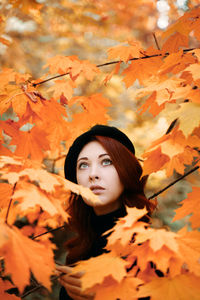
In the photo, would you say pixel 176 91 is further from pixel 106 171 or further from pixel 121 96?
pixel 121 96

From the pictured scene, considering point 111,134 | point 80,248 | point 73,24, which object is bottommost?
point 80,248

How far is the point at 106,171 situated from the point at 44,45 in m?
4.48

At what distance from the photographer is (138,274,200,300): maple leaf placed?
3.05 ft

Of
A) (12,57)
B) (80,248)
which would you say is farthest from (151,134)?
(12,57)

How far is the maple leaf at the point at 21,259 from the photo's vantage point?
2.72ft

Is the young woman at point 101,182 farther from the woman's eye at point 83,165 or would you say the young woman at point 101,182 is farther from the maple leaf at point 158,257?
the maple leaf at point 158,257

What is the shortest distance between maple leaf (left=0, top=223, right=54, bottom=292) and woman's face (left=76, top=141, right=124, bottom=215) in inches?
28.0

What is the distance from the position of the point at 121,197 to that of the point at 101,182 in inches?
9.7

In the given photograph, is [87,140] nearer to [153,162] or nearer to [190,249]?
[153,162]

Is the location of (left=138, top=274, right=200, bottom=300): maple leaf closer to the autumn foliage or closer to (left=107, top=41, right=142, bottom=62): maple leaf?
the autumn foliage

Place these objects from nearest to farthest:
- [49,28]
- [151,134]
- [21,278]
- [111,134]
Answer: [21,278], [111,134], [151,134], [49,28]

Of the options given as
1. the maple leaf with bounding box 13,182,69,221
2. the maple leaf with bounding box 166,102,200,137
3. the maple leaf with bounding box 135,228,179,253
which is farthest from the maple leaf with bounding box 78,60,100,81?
the maple leaf with bounding box 135,228,179,253

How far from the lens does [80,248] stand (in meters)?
1.75

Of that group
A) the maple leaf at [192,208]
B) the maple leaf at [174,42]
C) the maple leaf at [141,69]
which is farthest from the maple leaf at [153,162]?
the maple leaf at [174,42]
